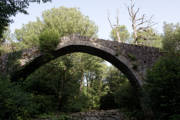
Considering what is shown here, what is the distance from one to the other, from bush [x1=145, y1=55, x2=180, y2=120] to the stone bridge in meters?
3.02

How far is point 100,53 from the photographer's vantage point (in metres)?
8.60

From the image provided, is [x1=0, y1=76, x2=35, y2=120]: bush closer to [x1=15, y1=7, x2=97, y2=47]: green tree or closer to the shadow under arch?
the shadow under arch

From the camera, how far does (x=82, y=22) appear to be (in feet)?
47.2

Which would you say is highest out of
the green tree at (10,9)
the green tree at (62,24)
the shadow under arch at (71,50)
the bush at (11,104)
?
the green tree at (62,24)

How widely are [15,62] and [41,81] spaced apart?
2.71 meters

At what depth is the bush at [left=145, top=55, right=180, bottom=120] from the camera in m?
3.87

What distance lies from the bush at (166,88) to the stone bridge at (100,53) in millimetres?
3023

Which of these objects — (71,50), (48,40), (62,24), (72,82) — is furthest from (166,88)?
(62,24)

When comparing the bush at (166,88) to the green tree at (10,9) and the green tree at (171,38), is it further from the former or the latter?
the green tree at (10,9)

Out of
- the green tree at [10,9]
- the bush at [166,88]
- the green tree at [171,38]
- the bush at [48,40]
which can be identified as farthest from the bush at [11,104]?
the green tree at [171,38]

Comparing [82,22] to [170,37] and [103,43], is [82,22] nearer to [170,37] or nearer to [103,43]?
[103,43]

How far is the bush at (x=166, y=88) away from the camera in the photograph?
12.7 feet

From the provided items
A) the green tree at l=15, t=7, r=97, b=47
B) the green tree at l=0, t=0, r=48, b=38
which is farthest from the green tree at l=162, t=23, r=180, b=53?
the green tree at l=15, t=7, r=97, b=47

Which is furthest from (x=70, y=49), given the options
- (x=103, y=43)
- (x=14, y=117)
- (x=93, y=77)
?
(x=93, y=77)
